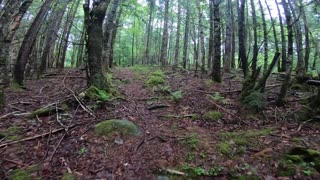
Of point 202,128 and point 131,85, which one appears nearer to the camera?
point 202,128

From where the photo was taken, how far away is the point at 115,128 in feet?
18.9

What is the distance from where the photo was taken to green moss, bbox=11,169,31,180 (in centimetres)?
416

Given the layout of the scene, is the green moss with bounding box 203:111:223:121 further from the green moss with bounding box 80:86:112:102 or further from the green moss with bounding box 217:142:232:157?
the green moss with bounding box 80:86:112:102

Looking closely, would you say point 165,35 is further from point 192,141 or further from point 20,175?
point 20,175

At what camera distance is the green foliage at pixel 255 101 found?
6891 mm

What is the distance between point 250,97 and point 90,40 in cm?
509

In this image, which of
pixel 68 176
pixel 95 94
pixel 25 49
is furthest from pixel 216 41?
pixel 25 49

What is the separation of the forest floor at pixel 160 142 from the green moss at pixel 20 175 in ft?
0.05

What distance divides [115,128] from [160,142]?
1.06 metres

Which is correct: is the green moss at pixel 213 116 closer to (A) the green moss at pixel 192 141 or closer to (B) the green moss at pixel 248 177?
(A) the green moss at pixel 192 141

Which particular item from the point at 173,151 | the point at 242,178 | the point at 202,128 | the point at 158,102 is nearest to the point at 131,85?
the point at 158,102

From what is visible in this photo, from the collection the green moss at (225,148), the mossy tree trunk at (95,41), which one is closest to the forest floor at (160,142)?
the green moss at (225,148)

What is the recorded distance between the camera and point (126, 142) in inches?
214

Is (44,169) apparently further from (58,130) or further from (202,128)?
(202,128)
